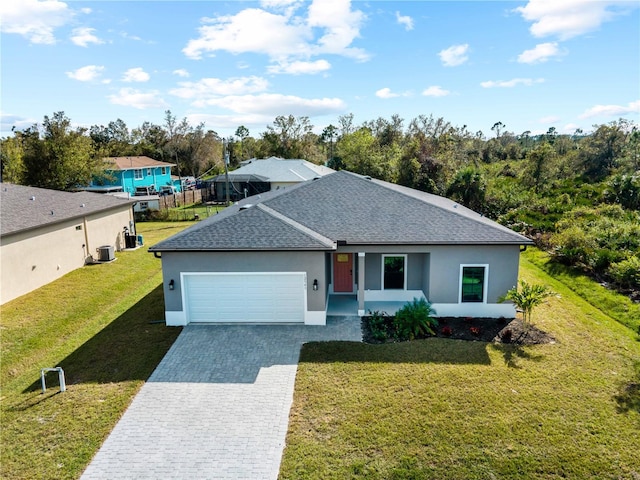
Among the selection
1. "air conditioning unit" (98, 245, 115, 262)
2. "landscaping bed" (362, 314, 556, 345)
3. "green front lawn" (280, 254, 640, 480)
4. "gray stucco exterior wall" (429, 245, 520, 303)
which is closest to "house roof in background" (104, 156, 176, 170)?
"air conditioning unit" (98, 245, 115, 262)

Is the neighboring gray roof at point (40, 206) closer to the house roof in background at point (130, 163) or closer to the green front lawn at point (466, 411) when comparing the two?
the green front lawn at point (466, 411)

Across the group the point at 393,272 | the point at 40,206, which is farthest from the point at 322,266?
the point at 40,206

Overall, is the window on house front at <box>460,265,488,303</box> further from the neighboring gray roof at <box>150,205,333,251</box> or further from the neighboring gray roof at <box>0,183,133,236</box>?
the neighboring gray roof at <box>0,183,133,236</box>

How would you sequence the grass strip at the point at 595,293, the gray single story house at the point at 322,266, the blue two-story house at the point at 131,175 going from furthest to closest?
the blue two-story house at the point at 131,175 < the grass strip at the point at 595,293 < the gray single story house at the point at 322,266

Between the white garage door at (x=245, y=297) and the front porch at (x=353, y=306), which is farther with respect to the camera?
the front porch at (x=353, y=306)

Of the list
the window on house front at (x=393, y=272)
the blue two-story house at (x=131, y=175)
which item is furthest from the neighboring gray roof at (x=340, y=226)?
the blue two-story house at (x=131, y=175)

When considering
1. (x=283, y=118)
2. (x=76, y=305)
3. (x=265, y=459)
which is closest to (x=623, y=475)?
(x=265, y=459)

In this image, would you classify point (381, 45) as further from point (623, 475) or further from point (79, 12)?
point (623, 475)
